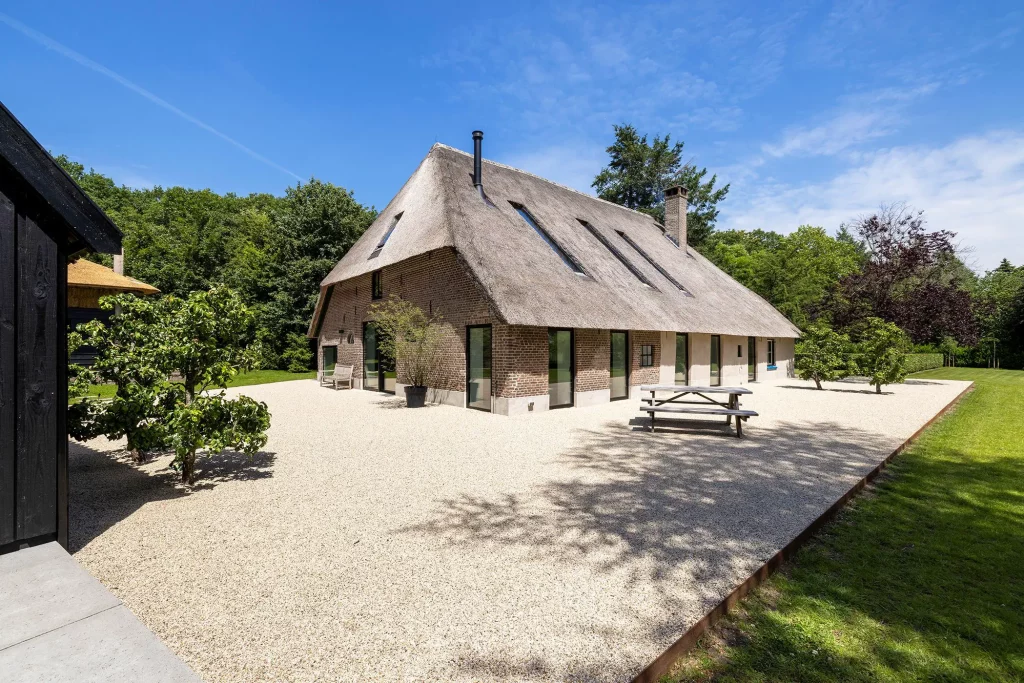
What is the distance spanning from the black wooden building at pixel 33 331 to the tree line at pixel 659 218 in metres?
14.4

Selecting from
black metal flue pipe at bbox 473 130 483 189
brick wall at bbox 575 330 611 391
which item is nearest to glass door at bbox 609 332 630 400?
brick wall at bbox 575 330 611 391

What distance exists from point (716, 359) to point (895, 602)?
16625 mm

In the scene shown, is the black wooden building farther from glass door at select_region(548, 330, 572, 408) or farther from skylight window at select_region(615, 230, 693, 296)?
skylight window at select_region(615, 230, 693, 296)

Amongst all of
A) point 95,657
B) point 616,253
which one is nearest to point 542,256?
point 616,253

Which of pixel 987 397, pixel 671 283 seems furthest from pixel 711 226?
pixel 987 397

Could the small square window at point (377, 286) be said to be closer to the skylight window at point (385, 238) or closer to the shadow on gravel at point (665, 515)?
the skylight window at point (385, 238)

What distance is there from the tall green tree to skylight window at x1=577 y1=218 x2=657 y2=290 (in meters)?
18.6

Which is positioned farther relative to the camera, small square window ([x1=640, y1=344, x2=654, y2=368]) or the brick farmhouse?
small square window ([x1=640, y1=344, x2=654, y2=368])

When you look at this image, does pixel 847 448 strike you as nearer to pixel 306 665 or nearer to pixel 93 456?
pixel 306 665

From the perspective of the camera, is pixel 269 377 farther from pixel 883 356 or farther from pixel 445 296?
pixel 883 356

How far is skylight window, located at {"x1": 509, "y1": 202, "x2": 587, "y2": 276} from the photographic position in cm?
1454

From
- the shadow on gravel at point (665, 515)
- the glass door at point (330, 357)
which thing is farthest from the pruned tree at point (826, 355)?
the glass door at point (330, 357)

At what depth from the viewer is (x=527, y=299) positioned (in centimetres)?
1164

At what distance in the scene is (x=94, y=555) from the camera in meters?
3.87
